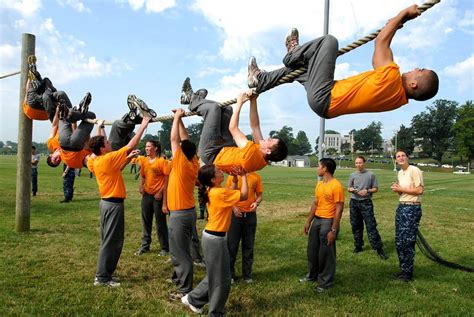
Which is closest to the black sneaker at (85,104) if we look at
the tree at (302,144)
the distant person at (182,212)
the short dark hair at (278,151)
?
the distant person at (182,212)

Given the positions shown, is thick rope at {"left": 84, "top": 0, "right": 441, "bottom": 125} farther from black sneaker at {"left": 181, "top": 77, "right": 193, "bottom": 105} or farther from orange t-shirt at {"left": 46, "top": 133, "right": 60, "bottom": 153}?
orange t-shirt at {"left": 46, "top": 133, "right": 60, "bottom": 153}

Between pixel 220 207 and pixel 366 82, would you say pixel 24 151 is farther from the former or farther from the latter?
pixel 366 82

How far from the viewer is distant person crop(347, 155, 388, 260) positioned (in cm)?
847

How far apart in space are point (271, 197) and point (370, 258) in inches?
414

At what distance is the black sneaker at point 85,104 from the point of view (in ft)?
20.9

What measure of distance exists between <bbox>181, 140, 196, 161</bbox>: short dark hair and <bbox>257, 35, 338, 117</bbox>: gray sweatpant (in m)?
2.37

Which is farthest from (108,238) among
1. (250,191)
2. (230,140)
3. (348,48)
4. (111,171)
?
(348,48)

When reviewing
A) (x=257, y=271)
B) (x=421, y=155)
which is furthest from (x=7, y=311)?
(x=421, y=155)

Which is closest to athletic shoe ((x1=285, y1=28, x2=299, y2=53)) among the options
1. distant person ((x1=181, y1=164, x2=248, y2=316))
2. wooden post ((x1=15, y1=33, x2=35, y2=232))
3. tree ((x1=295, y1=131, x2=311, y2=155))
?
distant person ((x1=181, y1=164, x2=248, y2=316))

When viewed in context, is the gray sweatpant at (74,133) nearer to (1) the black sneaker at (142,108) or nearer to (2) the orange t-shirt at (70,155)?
(2) the orange t-shirt at (70,155)

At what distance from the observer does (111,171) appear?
6281 millimetres

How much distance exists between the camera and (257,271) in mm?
7301

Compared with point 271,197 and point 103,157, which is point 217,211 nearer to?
point 103,157

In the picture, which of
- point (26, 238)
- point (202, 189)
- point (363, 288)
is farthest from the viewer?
point (26, 238)
